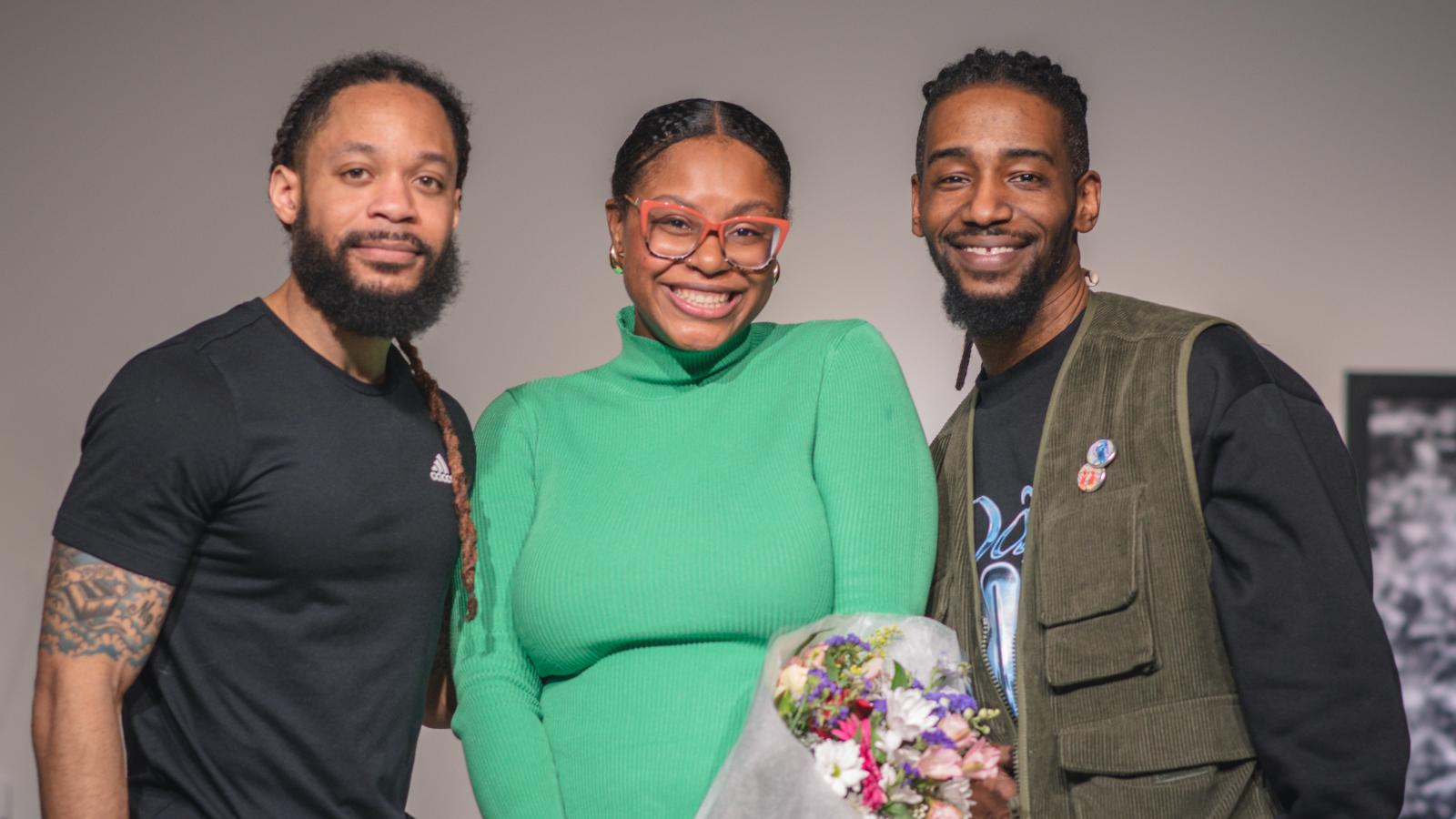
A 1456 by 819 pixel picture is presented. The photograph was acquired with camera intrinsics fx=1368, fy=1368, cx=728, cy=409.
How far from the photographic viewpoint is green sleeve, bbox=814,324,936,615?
74.1 inches

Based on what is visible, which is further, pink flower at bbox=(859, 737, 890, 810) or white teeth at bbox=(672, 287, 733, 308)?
white teeth at bbox=(672, 287, 733, 308)

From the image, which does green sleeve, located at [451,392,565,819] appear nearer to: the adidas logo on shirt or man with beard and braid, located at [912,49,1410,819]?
the adidas logo on shirt

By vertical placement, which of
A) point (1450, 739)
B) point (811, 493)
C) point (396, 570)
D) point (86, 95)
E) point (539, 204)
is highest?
point (86, 95)

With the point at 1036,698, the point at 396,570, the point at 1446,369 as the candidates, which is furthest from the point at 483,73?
the point at 1446,369

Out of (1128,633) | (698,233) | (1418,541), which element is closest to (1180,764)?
(1128,633)

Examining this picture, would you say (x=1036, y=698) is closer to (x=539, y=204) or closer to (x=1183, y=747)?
(x=1183, y=747)

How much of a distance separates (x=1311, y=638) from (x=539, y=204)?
8.74ft

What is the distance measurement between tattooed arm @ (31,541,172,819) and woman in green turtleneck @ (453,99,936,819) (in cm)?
46

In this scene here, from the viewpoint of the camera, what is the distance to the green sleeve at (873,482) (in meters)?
1.88

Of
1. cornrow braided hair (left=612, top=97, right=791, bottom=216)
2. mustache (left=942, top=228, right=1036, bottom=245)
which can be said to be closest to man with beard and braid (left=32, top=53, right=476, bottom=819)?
cornrow braided hair (left=612, top=97, right=791, bottom=216)

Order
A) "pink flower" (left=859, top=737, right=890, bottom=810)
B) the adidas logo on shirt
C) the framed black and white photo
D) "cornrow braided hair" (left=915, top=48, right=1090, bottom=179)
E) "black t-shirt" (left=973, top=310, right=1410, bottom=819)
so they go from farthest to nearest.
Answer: the framed black and white photo, "cornrow braided hair" (left=915, top=48, right=1090, bottom=179), the adidas logo on shirt, "black t-shirt" (left=973, top=310, right=1410, bottom=819), "pink flower" (left=859, top=737, right=890, bottom=810)

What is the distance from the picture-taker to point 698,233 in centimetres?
209

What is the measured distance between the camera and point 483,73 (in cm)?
391

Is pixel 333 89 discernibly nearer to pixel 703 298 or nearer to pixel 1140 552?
pixel 703 298
